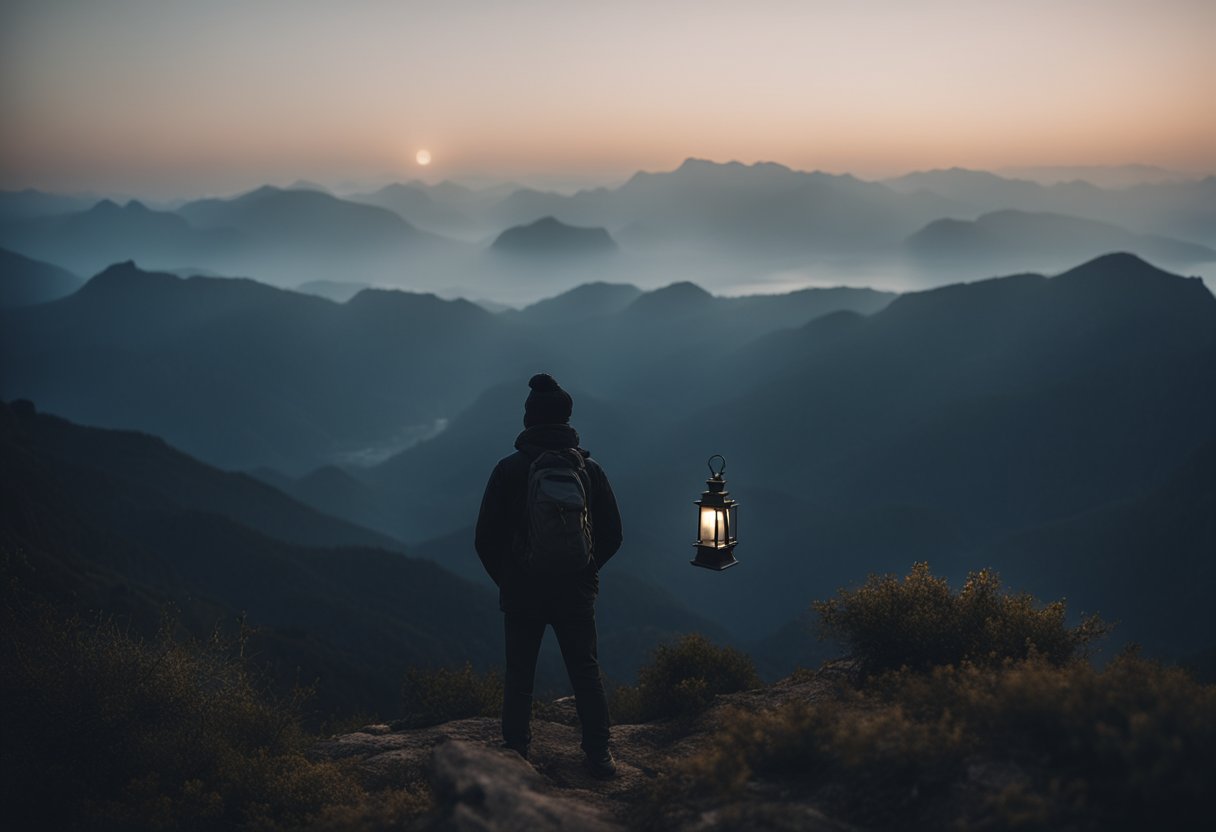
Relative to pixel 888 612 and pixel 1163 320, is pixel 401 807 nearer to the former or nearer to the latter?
pixel 888 612

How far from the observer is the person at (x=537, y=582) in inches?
253

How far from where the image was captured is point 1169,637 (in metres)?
94.1

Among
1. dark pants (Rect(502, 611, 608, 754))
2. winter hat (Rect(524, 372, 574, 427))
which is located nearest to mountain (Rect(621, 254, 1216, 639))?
dark pants (Rect(502, 611, 608, 754))

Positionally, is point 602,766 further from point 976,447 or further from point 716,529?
point 976,447

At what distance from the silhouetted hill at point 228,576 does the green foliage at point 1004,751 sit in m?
45.0

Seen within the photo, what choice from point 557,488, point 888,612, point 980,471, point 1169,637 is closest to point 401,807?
point 557,488

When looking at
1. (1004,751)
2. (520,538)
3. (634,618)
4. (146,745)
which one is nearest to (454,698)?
(146,745)

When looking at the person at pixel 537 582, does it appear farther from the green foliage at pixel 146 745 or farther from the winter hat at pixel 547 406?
the green foliage at pixel 146 745

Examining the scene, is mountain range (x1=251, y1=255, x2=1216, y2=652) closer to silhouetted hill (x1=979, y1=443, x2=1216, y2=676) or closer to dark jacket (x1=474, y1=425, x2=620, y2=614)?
silhouetted hill (x1=979, y1=443, x2=1216, y2=676)

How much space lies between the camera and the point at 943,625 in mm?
7059

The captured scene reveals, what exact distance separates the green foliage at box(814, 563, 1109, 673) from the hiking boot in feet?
7.99

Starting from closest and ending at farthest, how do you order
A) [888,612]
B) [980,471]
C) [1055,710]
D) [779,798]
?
1. [1055,710]
2. [779,798]
3. [888,612]
4. [980,471]

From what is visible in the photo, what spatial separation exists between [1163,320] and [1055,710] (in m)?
210

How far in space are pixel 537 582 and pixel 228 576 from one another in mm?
85148
